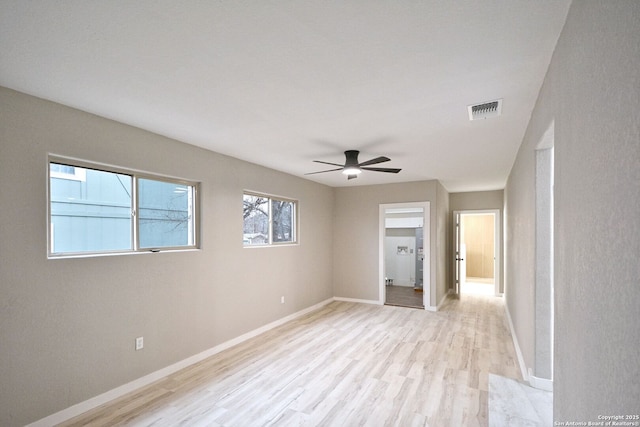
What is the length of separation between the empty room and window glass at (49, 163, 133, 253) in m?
0.02

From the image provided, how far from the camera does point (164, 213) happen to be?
3439 millimetres

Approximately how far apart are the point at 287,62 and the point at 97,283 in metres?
2.49

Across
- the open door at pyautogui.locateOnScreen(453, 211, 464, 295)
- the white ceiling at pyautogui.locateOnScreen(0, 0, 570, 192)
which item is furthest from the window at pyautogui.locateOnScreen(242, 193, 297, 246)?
the open door at pyautogui.locateOnScreen(453, 211, 464, 295)

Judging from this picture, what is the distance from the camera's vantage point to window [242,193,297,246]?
4.64 m

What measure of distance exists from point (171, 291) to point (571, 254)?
3451 mm

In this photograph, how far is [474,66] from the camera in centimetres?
192

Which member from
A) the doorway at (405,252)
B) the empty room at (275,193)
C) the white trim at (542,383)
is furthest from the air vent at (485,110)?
the doorway at (405,252)

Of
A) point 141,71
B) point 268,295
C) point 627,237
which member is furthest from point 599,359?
point 268,295

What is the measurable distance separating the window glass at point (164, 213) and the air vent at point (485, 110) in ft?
10.3

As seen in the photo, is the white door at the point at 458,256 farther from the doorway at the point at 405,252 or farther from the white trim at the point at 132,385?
the white trim at the point at 132,385

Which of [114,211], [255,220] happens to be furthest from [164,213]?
[255,220]

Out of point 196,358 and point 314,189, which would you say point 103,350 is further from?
point 314,189

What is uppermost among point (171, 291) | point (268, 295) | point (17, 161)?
point (17, 161)

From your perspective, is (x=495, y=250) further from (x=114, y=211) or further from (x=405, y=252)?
(x=114, y=211)
